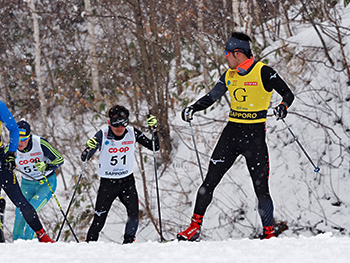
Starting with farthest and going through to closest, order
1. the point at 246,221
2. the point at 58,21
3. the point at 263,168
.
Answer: the point at 58,21, the point at 246,221, the point at 263,168

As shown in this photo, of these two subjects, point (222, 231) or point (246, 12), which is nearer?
point (222, 231)

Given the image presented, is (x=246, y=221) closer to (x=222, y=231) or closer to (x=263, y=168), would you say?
(x=222, y=231)

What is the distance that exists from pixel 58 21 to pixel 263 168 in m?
14.9

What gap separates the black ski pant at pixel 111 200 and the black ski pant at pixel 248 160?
96 cm

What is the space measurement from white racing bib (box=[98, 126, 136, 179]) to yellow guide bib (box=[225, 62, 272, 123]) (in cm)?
127

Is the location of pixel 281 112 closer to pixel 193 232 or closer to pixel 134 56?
pixel 193 232

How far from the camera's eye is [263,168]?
335 centimetres

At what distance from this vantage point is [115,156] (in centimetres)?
402

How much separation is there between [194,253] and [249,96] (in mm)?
1590

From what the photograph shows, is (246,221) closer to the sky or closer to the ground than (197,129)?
closer to the ground

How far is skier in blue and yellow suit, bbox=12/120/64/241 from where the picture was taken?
4.29 metres

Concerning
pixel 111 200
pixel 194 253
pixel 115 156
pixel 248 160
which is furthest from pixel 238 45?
pixel 111 200

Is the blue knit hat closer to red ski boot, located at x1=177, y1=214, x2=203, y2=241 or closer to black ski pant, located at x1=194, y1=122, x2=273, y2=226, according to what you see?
black ski pant, located at x1=194, y1=122, x2=273, y2=226

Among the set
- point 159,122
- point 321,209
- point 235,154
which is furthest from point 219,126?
point 235,154
